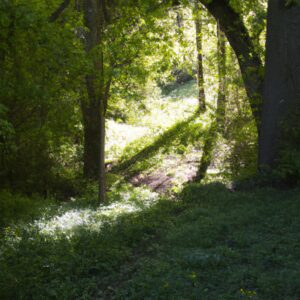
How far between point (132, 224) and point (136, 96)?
12.6 ft

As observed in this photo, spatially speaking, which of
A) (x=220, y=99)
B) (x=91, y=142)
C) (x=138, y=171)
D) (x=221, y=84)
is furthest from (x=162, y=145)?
(x=221, y=84)

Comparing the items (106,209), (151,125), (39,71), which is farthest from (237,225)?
(151,125)

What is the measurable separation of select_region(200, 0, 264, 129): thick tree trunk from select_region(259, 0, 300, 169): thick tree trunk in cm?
93

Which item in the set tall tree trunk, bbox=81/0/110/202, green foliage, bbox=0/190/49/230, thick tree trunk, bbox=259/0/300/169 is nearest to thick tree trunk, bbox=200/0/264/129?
thick tree trunk, bbox=259/0/300/169

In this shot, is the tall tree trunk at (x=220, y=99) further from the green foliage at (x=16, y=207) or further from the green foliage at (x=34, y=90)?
the green foliage at (x=16, y=207)

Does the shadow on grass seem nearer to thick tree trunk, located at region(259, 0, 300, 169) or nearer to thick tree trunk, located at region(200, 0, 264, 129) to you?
thick tree trunk, located at region(200, 0, 264, 129)

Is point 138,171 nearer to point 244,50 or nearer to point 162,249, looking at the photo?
point 244,50

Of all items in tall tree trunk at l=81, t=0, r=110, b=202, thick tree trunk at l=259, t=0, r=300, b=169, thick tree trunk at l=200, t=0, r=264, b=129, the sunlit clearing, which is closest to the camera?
the sunlit clearing

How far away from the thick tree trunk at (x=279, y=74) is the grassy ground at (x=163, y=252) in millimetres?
1302

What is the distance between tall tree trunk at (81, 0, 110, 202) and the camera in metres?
11.1

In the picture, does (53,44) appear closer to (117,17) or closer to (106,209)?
(106,209)

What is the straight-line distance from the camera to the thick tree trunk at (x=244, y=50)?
1155 cm

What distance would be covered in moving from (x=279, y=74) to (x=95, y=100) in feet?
18.7

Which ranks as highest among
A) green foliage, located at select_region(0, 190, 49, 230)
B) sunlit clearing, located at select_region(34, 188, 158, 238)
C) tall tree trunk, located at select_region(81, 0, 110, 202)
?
tall tree trunk, located at select_region(81, 0, 110, 202)
